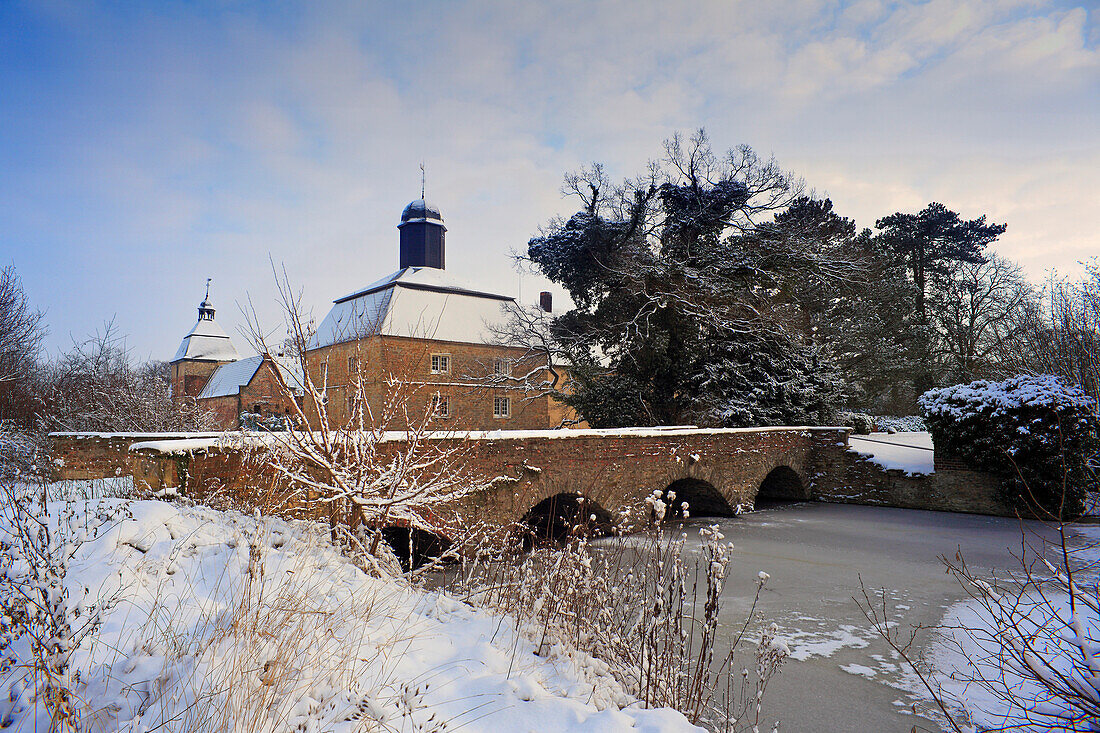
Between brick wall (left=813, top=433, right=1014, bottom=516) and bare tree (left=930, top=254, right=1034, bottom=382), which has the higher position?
bare tree (left=930, top=254, right=1034, bottom=382)

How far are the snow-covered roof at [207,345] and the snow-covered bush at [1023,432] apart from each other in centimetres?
4924

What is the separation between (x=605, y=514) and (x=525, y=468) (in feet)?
9.84

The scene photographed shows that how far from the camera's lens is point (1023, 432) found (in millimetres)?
12633

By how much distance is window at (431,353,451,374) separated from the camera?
30734 millimetres

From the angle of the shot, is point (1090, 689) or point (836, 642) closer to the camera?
point (1090, 689)

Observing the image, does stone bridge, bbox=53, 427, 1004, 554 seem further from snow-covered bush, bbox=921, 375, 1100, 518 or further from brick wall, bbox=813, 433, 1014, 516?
snow-covered bush, bbox=921, 375, 1100, 518

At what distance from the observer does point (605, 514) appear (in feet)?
38.6

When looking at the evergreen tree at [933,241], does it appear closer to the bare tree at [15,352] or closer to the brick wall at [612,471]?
the brick wall at [612,471]

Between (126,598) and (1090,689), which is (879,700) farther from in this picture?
(126,598)

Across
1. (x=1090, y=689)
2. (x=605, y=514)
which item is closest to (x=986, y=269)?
(x=605, y=514)

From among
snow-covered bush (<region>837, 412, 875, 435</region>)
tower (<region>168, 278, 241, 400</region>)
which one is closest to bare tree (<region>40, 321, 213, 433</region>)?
snow-covered bush (<region>837, 412, 875, 435</region>)

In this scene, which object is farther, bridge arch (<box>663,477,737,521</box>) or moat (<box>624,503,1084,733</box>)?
bridge arch (<box>663,477,737,521</box>)

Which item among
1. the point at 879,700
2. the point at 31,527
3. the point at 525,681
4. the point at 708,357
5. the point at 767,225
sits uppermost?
the point at 767,225

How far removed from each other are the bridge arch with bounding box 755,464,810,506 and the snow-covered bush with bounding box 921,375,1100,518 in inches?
142
